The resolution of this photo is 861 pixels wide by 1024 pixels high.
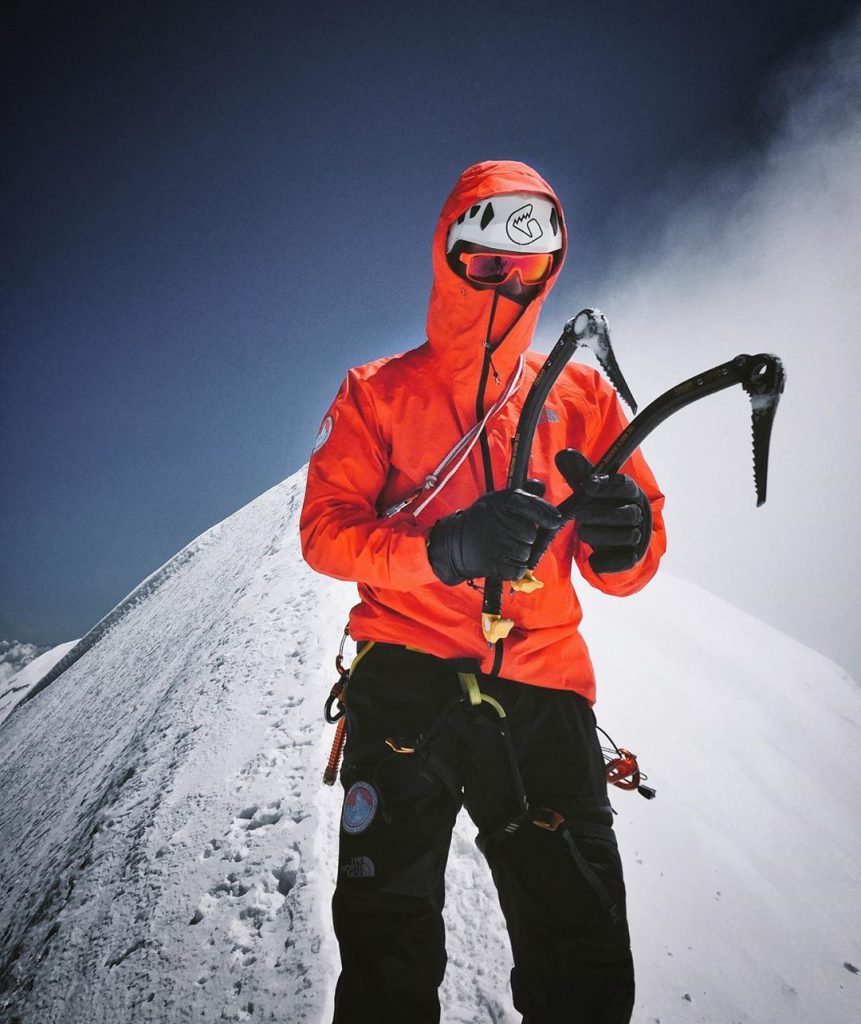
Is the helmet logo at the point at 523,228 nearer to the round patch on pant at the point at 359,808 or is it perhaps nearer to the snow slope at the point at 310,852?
the round patch on pant at the point at 359,808

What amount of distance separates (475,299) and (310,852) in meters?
3.60

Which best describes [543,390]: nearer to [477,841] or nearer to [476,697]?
[476,697]

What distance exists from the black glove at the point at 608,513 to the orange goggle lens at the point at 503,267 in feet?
4.39

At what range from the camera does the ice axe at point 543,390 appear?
5.48ft

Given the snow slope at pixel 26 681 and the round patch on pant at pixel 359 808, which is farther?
the snow slope at pixel 26 681

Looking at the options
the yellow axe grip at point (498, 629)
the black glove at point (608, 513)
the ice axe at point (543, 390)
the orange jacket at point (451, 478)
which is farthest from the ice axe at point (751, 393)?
the yellow axe grip at point (498, 629)

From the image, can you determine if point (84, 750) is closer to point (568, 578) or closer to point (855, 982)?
point (568, 578)

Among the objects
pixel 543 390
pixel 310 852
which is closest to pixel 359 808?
pixel 310 852

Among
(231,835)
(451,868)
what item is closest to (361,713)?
(451,868)

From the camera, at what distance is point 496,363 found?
2.41 meters

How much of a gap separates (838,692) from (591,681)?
27.4 feet

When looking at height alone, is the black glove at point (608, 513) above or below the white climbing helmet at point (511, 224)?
below

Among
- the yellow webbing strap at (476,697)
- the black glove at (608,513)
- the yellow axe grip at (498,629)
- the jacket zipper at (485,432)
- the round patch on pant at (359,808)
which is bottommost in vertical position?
the round patch on pant at (359,808)

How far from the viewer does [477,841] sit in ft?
5.53
